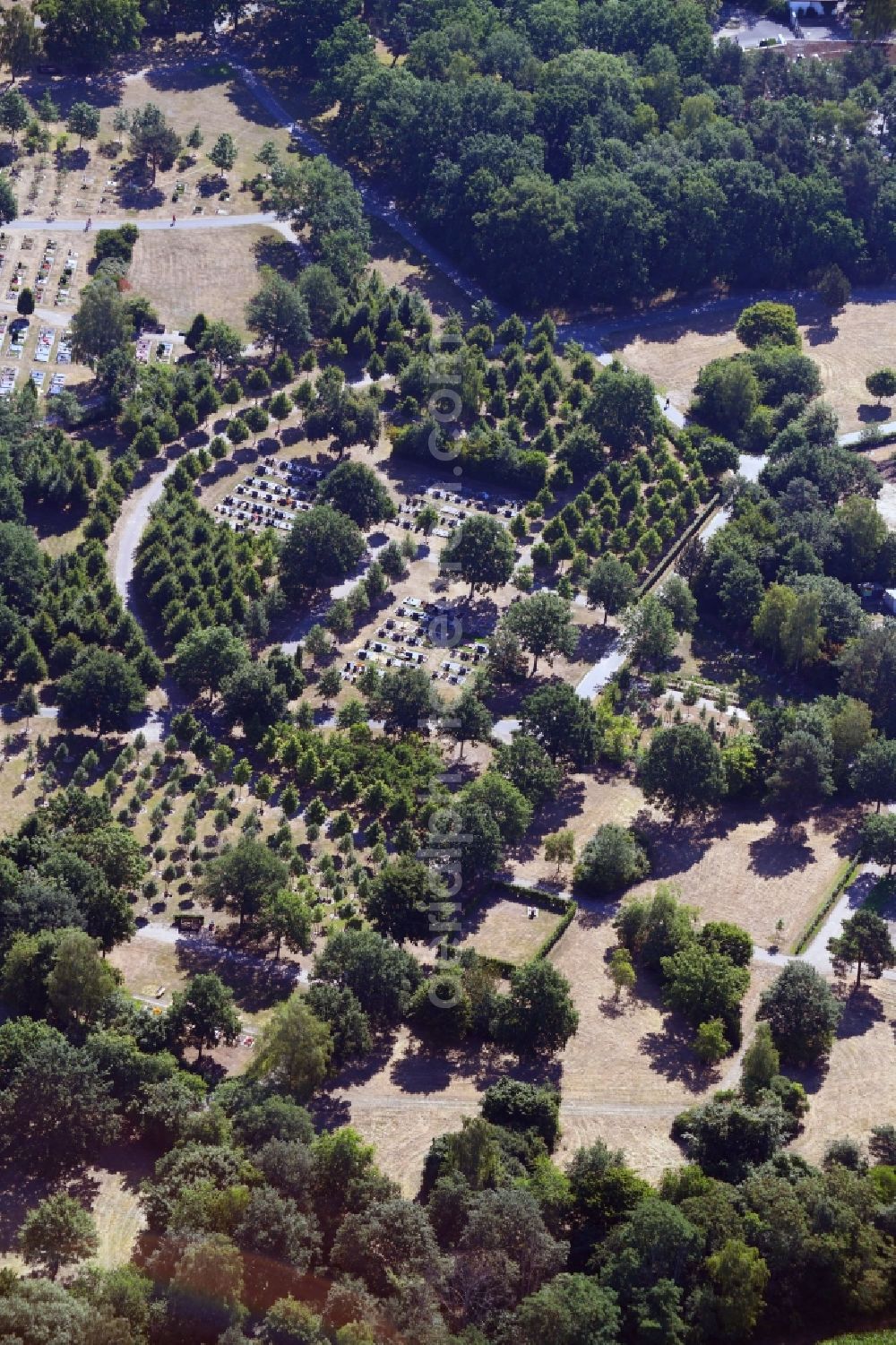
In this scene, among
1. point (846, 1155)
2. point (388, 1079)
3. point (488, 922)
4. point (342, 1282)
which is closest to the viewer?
point (342, 1282)

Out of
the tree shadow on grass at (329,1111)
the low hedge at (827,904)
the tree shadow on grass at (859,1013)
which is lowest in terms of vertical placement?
the low hedge at (827,904)

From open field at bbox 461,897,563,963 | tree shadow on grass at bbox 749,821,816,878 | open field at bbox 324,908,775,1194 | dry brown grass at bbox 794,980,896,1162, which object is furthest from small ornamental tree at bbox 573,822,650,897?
dry brown grass at bbox 794,980,896,1162

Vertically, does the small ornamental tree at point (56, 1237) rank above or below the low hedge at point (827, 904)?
above

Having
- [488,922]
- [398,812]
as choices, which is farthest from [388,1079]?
[398,812]

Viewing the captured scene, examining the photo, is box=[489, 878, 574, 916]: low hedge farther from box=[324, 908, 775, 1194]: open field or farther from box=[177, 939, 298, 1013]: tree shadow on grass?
box=[177, 939, 298, 1013]: tree shadow on grass

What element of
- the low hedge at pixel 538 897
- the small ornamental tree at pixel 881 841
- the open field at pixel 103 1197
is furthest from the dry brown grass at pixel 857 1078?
the open field at pixel 103 1197

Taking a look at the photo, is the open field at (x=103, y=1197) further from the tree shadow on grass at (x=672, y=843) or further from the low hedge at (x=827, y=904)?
the low hedge at (x=827, y=904)

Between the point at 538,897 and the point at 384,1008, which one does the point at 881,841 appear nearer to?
the point at 538,897

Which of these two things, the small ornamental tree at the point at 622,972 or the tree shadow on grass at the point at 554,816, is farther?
the tree shadow on grass at the point at 554,816

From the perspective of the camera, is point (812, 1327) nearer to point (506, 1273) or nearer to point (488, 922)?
point (506, 1273)
